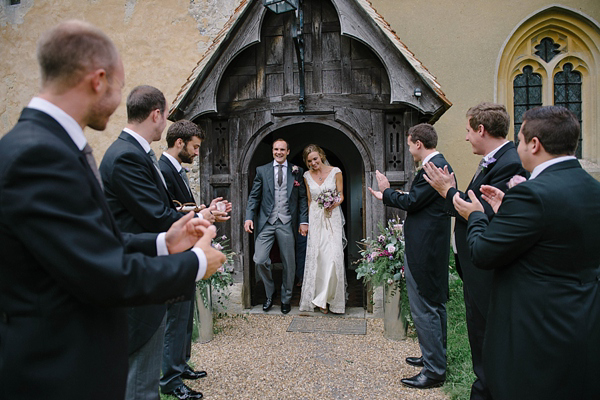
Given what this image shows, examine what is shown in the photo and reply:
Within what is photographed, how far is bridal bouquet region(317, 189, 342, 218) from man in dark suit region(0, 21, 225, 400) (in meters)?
4.90

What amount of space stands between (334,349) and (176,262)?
13.0 ft

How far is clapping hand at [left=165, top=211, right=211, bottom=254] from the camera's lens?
1891 millimetres

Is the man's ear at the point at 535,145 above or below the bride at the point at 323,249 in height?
above

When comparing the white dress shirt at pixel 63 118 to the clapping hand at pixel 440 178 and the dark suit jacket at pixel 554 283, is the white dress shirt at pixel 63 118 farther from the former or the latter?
the clapping hand at pixel 440 178

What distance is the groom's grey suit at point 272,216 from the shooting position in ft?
21.2

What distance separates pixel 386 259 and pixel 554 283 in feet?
10.8

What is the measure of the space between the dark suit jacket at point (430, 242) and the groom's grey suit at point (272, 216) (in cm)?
269

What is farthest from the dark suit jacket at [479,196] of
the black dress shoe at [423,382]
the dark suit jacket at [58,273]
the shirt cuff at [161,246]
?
the dark suit jacket at [58,273]

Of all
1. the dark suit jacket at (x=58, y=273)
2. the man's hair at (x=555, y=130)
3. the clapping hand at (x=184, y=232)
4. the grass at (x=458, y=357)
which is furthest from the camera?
the grass at (x=458, y=357)

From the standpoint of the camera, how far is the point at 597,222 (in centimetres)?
209

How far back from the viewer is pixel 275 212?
6531 mm

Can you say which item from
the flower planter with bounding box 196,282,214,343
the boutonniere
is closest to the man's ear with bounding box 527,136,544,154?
the boutonniere

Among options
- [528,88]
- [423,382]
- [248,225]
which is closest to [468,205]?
[423,382]

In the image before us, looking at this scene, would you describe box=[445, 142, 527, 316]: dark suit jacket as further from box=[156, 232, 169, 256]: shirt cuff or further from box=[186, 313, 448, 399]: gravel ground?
box=[156, 232, 169, 256]: shirt cuff
